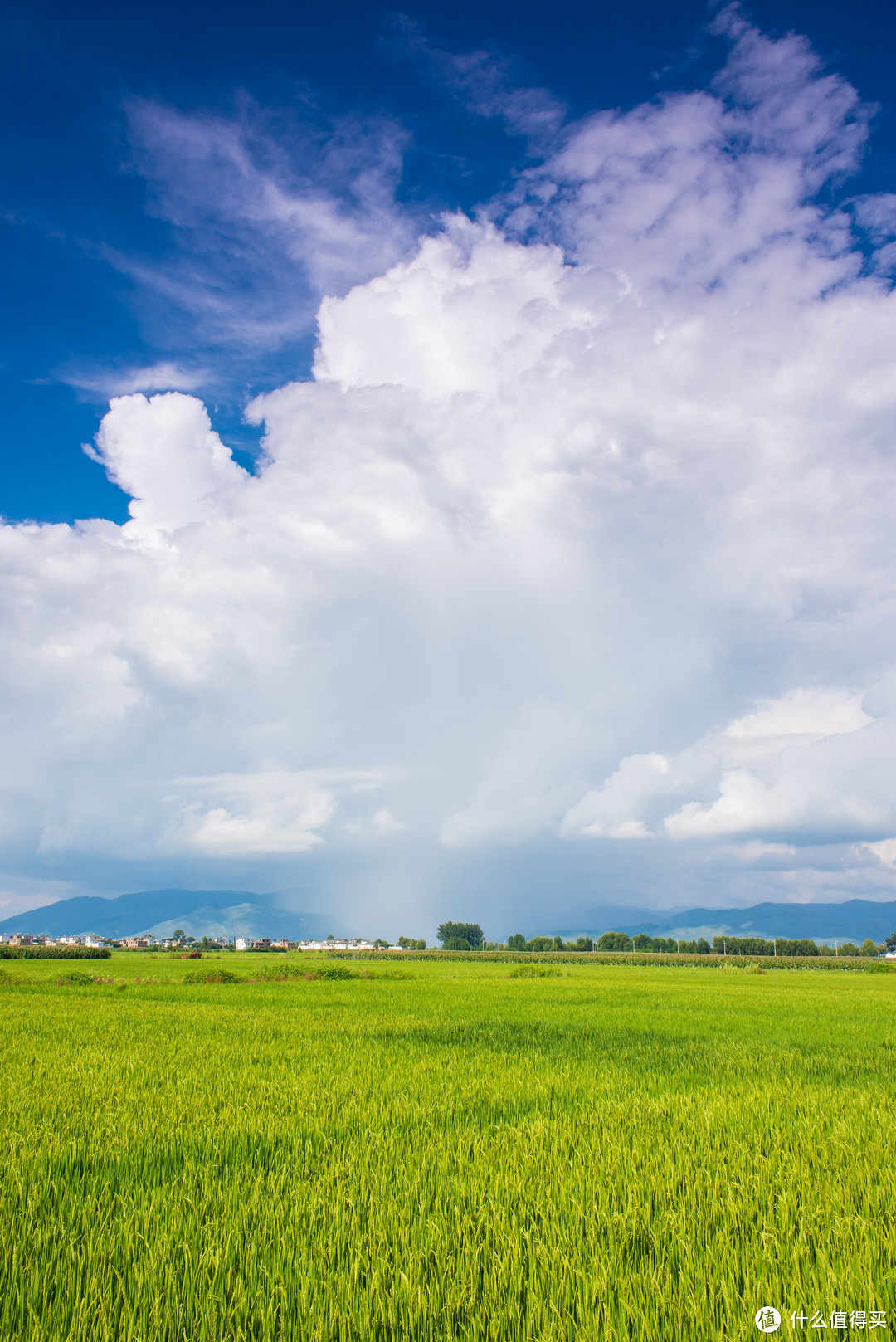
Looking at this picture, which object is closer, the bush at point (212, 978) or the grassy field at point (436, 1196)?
the grassy field at point (436, 1196)

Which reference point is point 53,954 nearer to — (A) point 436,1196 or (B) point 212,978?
(B) point 212,978

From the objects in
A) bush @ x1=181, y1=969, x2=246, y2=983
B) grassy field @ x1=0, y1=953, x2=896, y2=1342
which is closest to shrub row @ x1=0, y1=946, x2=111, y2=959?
bush @ x1=181, y1=969, x2=246, y2=983

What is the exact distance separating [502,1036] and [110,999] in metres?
17.9

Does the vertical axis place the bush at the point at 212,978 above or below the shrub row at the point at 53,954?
above

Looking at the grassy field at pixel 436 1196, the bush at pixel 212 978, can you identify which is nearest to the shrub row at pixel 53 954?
the bush at pixel 212 978

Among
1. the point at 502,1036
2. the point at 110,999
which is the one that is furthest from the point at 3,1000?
the point at 502,1036

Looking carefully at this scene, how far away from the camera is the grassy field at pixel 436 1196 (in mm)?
3137

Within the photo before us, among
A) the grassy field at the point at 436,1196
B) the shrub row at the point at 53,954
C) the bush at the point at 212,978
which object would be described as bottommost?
the shrub row at the point at 53,954

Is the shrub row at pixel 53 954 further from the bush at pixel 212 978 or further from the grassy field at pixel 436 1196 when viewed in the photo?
the grassy field at pixel 436 1196

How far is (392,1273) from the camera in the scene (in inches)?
133

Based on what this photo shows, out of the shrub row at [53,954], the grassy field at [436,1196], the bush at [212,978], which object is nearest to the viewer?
the grassy field at [436,1196]

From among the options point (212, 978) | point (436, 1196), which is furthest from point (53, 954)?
point (436, 1196)

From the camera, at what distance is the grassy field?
314 cm

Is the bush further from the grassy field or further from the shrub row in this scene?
the shrub row
